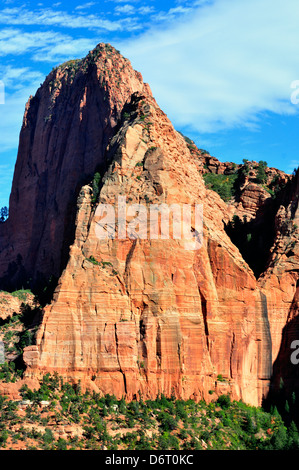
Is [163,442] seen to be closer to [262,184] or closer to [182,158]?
[182,158]

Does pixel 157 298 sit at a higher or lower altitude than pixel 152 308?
higher

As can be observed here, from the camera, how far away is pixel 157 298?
11031 centimetres

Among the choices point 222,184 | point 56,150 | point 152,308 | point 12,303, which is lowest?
point 152,308

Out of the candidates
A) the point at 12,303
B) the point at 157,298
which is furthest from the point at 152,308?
the point at 12,303

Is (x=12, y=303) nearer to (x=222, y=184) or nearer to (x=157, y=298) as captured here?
(x=157, y=298)

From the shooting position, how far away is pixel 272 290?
393 feet

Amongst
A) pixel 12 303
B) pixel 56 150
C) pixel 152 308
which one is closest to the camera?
pixel 152 308

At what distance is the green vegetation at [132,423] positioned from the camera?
311 feet

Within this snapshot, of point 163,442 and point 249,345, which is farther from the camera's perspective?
point 249,345

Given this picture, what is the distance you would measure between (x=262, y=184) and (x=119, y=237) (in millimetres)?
38504

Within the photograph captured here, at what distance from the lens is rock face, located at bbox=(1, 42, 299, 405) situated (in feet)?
349

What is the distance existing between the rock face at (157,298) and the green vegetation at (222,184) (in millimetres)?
10173

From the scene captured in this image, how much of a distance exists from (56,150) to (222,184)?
3346cm

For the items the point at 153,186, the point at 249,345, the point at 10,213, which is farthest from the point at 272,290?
the point at 10,213
